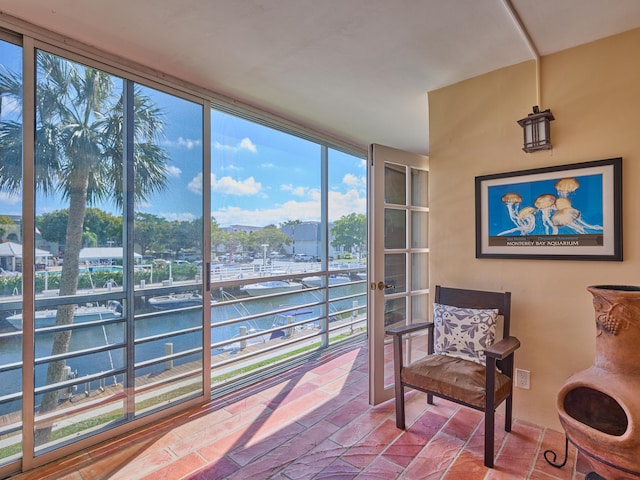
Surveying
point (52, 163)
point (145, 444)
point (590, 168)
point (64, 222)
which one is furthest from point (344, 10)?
point (145, 444)

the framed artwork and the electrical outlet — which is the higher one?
the framed artwork

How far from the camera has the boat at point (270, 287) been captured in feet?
10.6

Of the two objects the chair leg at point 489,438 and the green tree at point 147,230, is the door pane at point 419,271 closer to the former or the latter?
the chair leg at point 489,438

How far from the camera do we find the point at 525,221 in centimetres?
225

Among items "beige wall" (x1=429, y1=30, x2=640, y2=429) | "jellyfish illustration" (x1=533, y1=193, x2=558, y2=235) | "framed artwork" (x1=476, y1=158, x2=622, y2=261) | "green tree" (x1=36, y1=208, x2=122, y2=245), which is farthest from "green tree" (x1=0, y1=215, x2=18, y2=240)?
"jellyfish illustration" (x1=533, y1=193, x2=558, y2=235)

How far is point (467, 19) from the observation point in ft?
6.00

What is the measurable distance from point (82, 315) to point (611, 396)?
2783 millimetres

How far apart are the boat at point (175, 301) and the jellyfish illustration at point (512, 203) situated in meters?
2.35

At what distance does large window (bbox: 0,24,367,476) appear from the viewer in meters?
1.83

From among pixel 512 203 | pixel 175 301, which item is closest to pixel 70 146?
pixel 175 301

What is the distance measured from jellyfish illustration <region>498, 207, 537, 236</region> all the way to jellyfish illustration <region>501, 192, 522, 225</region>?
19 millimetres

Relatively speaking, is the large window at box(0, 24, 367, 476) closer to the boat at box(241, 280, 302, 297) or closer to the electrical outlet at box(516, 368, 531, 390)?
the boat at box(241, 280, 302, 297)

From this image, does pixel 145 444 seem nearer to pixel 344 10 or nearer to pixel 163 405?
pixel 163 405

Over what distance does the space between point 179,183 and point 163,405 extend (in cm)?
161
